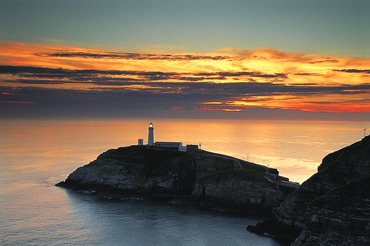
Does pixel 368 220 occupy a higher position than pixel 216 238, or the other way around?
pixel 368 220

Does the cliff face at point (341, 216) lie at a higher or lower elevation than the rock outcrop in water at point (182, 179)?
higher

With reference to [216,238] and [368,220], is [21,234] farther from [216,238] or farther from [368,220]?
[368,220]

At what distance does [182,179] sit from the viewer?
8662 centimetres

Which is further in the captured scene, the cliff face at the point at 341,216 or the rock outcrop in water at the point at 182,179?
the rock outcrop in water at the point at 182,179

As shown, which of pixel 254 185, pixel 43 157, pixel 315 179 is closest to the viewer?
pixel 315 179

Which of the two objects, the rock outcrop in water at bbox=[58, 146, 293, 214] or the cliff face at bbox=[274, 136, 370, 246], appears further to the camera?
the rock outcrop in water at bbox=[58, 146, 293, 214]

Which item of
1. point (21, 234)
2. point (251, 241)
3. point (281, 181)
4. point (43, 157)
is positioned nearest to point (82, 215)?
point (21, 234)

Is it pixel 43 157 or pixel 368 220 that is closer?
pixel 368 220

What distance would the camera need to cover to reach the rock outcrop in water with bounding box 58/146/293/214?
74438mm

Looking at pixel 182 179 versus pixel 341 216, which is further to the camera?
pixel 182 179

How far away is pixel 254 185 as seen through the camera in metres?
75.1

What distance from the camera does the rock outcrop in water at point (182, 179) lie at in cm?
7444

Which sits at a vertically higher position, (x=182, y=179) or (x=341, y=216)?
(x=341, y=216)

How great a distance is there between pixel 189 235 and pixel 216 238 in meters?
4.14
